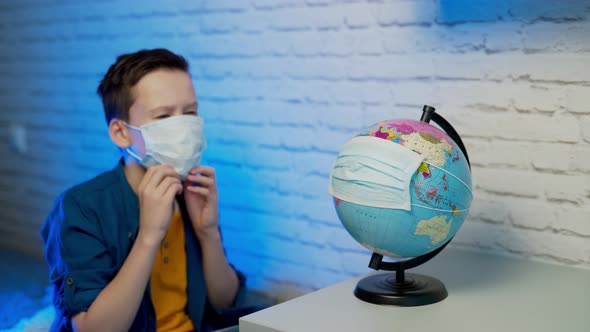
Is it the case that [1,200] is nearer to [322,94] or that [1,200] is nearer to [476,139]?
[322,94]

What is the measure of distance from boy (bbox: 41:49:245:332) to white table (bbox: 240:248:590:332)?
50 centimetres

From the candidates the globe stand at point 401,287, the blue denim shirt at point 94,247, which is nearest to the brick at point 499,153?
the globe stand at point 401,287

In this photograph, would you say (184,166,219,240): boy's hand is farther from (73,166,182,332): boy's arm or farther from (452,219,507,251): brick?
(452,219,507,251): brick

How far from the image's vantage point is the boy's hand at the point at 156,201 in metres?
1.79

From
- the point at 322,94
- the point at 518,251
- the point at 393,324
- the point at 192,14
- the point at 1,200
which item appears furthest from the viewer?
the point at 1,200

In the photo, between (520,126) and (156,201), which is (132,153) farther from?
(520,126)

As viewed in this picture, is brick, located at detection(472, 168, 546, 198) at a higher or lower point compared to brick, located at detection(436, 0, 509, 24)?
lower

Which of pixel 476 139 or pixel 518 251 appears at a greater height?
pixel 476 139

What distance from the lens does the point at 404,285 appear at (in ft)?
4.86

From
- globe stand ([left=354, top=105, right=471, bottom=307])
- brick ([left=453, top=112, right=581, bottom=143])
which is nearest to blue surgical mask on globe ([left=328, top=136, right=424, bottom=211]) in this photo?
globe stand ([left=354, top=105, right=471, bottom=307])

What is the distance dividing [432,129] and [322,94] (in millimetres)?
824

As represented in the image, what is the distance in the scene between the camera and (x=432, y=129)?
143 centimetres

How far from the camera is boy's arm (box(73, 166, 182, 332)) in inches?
67.3

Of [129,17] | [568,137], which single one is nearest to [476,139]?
[568,137]
